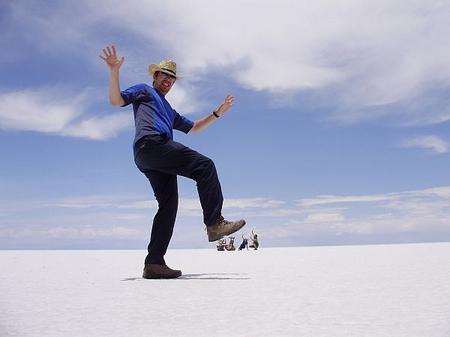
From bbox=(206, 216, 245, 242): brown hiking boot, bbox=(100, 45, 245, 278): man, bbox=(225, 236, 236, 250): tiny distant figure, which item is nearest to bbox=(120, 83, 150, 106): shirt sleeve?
bbox=(100, 45, 245, 278): man

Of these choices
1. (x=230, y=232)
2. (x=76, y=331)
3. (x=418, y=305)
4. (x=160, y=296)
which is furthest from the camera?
(x=230, y=232)

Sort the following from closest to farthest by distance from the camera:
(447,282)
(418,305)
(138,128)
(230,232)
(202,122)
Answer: (418,305) → (447,282) → (230,232) → (138,128) → (202,122)

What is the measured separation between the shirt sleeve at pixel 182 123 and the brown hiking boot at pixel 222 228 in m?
1.70

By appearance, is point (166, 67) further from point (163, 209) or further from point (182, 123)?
point (163, 209)

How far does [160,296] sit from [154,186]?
7.42 ft

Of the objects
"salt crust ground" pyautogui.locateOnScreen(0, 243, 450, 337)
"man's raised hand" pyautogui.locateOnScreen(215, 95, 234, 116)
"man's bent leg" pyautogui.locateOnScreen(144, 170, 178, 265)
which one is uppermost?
"man's raised hand" pyautogui.locateOnScreen(215, 95, 234, 116)

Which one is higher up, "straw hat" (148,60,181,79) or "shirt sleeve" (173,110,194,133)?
"straw hat" (148,60,181,79)

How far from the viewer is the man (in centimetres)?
555

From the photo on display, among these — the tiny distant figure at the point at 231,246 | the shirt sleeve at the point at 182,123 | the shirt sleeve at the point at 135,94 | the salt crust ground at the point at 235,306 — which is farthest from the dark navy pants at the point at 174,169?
the tiny distant figure at the point at 231,246

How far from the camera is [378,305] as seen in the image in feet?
10.9

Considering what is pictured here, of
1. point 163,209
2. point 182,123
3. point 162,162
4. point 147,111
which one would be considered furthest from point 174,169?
point 182,123

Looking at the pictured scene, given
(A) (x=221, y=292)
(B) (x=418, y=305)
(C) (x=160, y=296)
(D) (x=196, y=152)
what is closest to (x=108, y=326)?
(C) (x=160, y=296)

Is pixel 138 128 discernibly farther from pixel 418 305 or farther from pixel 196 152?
pixel 418 305

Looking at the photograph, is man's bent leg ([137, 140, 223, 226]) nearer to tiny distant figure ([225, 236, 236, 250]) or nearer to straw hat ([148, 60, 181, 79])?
straw hat ([148, 60, 181, 79])
